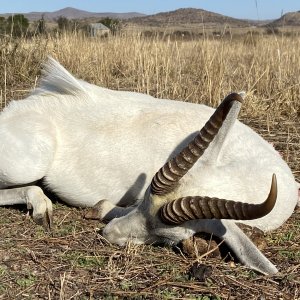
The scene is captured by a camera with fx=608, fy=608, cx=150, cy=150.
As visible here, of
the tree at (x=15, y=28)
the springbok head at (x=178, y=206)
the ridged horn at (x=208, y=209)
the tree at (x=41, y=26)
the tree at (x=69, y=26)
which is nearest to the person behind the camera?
the ridged horn at (x=208, y=209)

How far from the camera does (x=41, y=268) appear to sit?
3812 mm

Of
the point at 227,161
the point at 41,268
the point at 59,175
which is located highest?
the point at 227,161

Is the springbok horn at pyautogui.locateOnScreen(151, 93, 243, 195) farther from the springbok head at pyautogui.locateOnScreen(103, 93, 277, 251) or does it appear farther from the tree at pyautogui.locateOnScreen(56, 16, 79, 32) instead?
the tree at pyautogui.locateOnScreen(56, 16, 79, 32)

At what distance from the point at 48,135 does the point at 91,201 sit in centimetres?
64

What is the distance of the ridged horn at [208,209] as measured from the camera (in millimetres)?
3020

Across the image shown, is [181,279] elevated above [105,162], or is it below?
below

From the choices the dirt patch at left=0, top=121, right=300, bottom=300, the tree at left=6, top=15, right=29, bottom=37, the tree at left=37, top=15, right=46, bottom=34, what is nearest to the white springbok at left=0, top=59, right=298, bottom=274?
the dirt patch at left=0, top=121, right=300, bottom=300

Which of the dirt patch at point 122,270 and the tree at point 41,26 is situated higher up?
the tree at point 41,26

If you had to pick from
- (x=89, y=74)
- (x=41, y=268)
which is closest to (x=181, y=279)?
(x=41, y=268)

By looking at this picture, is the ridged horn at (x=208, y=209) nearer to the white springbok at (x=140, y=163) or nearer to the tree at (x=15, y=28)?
the white springbok at (x=140, y=163)

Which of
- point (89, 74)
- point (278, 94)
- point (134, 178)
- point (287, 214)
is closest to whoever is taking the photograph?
point (287, 214)

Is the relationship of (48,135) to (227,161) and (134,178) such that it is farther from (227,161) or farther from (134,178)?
(227,161)

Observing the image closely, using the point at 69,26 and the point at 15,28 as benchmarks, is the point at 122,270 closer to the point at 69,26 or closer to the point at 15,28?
the point at 15,28

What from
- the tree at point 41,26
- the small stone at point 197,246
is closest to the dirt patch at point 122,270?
the small stone at point 197,246
